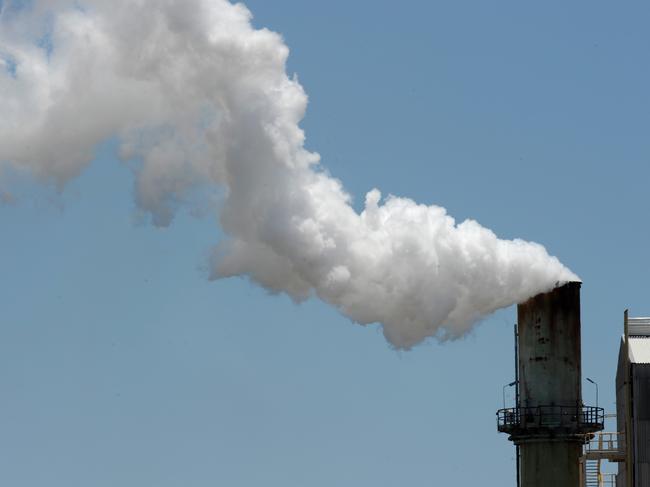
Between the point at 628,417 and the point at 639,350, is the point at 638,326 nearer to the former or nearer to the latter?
the point at 639,350

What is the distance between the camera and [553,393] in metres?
76.2

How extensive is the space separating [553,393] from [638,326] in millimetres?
4760

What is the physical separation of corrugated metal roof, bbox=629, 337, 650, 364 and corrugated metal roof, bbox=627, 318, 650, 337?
0.25m

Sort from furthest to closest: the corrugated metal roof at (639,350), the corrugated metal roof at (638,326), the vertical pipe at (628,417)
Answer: the corrugated metal roof at (638,326) < the corrugated metal roof at (639,350) < the vertical pipe at (628,417)

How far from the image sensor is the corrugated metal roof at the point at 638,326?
7525cm

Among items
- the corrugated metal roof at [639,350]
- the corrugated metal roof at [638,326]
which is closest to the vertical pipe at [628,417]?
the corrugated metal roof at [639,350]

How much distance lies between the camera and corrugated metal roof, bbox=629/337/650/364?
72938 millimetres

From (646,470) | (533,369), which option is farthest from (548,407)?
(646,470)

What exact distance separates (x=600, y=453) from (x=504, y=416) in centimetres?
523

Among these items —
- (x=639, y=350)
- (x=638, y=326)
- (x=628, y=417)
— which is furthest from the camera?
(x=638, y=326)

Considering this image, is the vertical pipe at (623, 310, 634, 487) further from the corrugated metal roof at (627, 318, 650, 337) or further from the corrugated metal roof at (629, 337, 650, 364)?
the corrugated metal roof at (627, 318, 650, 337)

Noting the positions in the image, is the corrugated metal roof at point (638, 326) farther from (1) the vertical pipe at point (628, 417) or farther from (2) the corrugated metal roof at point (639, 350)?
(1) the vertical pipe at point (628, 417)

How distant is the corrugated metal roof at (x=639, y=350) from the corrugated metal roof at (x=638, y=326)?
9.7 inches

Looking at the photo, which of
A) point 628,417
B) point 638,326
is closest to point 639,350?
point 638,326
